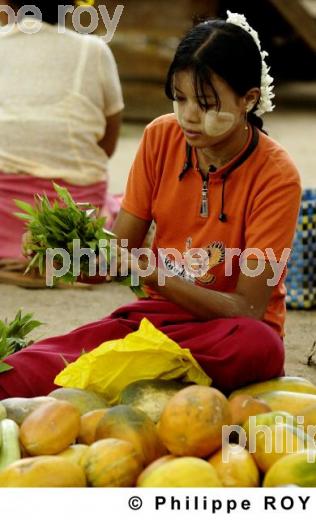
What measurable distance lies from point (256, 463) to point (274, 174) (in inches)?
39.6

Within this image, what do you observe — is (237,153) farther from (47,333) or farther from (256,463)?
(47,333)

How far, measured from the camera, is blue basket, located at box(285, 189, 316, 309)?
468cm

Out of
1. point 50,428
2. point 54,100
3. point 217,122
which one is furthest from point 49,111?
point 50,428

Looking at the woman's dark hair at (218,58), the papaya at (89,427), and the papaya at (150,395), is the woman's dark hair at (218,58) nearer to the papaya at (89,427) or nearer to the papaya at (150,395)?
the papaya at (150,395)

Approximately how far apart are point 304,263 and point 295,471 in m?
2.58

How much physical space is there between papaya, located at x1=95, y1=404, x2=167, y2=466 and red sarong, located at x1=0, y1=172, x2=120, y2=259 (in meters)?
2.54

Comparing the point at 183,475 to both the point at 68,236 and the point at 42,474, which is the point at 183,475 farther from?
the point at 68,236

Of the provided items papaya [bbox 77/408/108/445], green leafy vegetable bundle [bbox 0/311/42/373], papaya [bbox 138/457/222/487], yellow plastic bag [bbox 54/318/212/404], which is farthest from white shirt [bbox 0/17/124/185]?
papaya [bbox 138/457/222/487]

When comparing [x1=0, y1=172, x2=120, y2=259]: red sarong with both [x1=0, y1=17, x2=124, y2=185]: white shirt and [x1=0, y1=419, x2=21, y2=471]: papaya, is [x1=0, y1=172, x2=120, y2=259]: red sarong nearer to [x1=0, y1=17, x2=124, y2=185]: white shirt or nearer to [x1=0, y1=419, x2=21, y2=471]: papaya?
[x1=0, y1=17, x2=124, y2=185]: white shirt

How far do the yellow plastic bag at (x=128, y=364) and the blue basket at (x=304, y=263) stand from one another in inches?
71.1

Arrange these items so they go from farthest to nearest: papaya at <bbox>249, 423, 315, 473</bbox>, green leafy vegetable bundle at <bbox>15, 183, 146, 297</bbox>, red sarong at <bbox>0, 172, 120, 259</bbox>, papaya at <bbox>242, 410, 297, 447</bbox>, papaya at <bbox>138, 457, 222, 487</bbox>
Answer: red sarong at <bbox>0, 172, 120, 259</bbox> < green leafy vegetable bundle at <bbox>15, 183, 146, 297</bbox> < papaya at <bbox>242, 410, 297, 447</bbox> < papaya at <bbox>249, 423, 315, 473</bbox> < papaya at <bbox>138, 457, 222, 487</bbox>

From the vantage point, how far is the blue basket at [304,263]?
4676mm

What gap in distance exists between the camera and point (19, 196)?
4973 mm

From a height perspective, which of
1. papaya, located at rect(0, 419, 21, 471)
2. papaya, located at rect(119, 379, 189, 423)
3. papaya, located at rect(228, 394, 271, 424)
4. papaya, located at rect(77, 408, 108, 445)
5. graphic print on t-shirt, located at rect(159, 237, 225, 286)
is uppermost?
graphic print on t-shirt, located at rect(159, 237, 225, 286)
